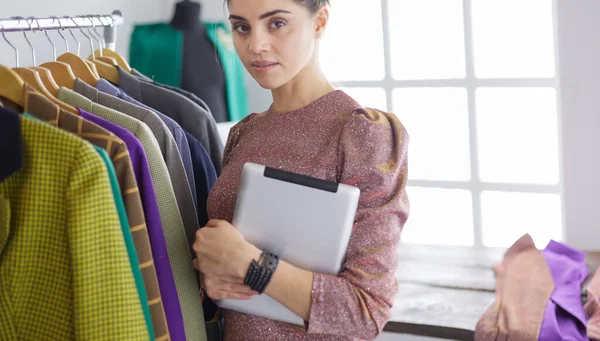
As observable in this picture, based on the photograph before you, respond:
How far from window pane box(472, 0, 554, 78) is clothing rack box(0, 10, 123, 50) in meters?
1.17

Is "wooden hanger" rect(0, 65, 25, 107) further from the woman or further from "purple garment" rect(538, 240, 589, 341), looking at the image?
"purple garment" rect(538, 240, 589, 341)

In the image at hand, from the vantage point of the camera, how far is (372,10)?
→ 2.55 meters

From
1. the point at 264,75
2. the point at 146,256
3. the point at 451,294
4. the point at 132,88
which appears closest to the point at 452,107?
the point at 451,294

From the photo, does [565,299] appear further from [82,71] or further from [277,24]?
[82,71]

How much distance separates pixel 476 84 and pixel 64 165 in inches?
66.8

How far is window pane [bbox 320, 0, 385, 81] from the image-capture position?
257 cm

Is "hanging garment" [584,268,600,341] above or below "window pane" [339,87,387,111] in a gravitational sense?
below

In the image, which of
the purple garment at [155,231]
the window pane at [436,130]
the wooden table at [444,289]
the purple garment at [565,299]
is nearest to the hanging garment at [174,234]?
the purple garment at [155,231]

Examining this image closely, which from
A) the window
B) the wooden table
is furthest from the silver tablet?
the window

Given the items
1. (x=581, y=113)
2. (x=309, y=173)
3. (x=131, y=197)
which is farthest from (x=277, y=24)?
(x=581, y=113)

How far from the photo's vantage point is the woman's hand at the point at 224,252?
1081 millimetres

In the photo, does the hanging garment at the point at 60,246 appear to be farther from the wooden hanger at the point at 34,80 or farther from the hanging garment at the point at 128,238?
the wooden hanger at the point at 34,80

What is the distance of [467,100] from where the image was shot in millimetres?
2418

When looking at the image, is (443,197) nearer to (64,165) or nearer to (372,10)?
(372,10)
